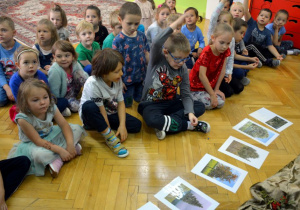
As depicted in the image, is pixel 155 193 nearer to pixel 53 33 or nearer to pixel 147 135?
pixel 147 135

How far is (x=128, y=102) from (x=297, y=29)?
3197mm

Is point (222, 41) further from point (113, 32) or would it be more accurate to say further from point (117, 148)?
point (117, 148)

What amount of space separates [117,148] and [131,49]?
1013 mm

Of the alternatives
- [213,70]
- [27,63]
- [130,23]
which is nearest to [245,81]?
[213,70]

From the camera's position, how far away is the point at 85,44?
2803mm

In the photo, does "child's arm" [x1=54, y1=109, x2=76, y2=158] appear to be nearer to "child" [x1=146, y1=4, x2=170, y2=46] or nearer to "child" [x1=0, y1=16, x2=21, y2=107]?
"child" [x1=0, y1=16, x2=21, y2=107]

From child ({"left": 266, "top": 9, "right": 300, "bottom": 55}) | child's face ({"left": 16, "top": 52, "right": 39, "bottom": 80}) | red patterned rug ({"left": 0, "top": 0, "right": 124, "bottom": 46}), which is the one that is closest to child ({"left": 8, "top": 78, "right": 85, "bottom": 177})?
child's face ({"left": 16, "top": 52, "right": 39, "bottom": 80})

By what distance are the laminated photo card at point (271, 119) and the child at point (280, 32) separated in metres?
1.73

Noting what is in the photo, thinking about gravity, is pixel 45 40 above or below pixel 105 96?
above

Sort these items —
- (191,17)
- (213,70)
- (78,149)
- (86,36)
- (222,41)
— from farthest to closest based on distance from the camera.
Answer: (191,17) < (86,36) < (213,70) < (222,41) < (78,149)

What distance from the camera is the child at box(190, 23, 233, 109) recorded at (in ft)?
7.80

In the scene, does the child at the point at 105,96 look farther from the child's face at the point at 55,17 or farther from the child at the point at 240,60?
the child at the point at 240,60

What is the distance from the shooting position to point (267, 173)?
1.89 metres

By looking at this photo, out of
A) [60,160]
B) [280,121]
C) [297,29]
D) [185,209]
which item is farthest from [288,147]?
[297,29]
